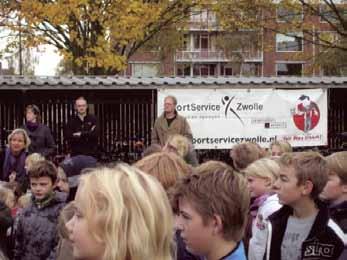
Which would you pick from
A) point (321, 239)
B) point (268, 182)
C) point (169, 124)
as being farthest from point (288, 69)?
point (321, 239)

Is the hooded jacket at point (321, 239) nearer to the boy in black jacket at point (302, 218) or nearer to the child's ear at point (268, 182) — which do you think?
the boy in black jacket at point (302, 218)

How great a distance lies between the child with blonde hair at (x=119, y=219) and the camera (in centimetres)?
234

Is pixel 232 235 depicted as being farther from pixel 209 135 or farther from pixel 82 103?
pixel 209 135

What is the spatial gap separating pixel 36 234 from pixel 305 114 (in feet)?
28.2

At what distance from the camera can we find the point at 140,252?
2.36 m

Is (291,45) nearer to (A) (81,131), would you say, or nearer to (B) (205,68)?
(A) (81,131)

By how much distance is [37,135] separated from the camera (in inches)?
424


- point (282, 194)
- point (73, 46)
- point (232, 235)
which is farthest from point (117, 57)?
point (232, 235)

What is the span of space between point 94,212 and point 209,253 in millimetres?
800

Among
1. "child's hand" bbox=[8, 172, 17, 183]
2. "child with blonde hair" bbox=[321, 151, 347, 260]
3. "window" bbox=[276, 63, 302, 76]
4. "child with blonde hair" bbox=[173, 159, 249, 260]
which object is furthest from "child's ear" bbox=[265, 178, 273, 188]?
"window" bbox=[276, 63, 302, 76]

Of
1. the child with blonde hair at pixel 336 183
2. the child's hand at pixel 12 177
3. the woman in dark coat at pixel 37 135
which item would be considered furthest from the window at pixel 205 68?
the child with blonde hair at pixel 336 183

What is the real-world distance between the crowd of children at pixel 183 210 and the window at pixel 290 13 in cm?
1486

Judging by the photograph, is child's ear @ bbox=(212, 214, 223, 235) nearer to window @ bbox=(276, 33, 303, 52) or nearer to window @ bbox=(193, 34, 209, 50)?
window @ bbox=(276, 33, 303, 52)

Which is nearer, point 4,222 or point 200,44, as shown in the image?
point 4,222
